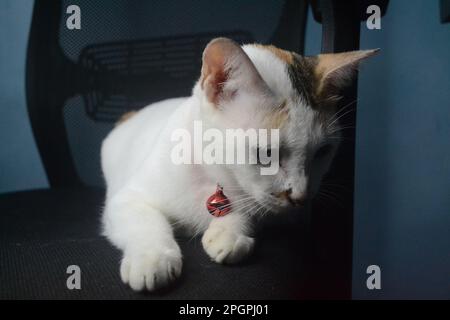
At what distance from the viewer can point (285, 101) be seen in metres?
0.60

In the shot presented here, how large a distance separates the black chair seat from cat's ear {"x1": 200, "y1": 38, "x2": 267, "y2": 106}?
9.8 inches

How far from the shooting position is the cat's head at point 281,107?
1.88 feet

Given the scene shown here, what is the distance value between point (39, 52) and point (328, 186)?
0.82m

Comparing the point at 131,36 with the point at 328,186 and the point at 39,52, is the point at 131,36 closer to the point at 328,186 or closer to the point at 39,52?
the point at 39,52

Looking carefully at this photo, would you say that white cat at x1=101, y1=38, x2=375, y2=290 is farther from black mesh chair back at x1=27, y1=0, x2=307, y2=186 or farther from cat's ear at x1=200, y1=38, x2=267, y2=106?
black mesh chair back at x1=27, y1=0, x2=307, y2=186

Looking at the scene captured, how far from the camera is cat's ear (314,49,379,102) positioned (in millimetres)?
603

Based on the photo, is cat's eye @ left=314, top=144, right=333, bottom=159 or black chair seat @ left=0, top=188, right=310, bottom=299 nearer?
black chair seat @ left=0, top=188, right=310, bottom=299

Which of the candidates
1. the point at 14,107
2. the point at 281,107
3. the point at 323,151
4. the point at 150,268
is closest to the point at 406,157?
the point at 323,151

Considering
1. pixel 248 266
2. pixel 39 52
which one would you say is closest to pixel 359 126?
pixel 248 266

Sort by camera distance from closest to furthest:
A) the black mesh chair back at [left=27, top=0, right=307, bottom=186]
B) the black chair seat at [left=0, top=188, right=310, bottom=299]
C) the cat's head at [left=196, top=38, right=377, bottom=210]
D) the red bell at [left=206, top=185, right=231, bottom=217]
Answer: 1. the black chair seat at [left=0, top=188, right=310, bottom=299]
2. the cat's head at [left=196, top=38, right=377, bottom=210]
3. the red bell at [left=206, top=185, right=231, bottom=217]
4. the black mesh chair back at [left=27, top=0, right=307, bottom=186]

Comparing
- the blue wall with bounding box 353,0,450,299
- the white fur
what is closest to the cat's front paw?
the white fur

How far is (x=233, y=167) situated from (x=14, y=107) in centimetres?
83

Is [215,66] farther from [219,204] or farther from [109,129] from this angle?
[109,129]

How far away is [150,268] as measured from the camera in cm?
49
